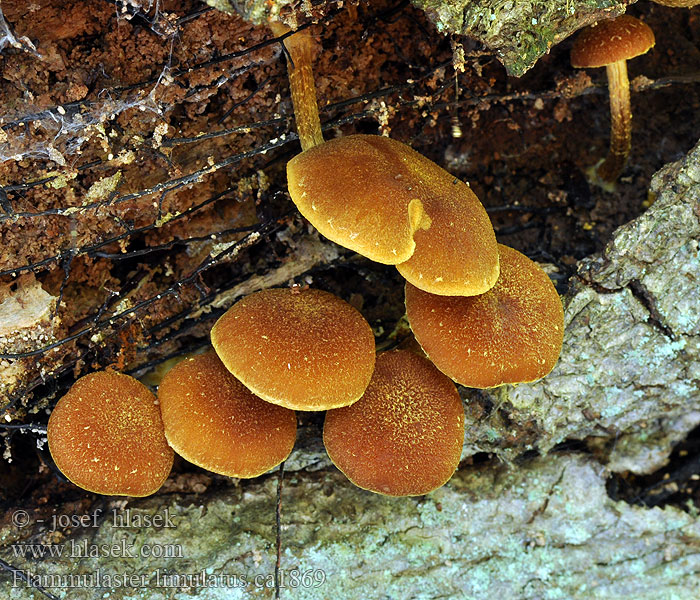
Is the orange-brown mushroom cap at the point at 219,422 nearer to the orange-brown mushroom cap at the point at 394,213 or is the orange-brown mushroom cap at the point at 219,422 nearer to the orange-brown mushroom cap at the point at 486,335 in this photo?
the orange-brown mushroom cap at the point at 486,335

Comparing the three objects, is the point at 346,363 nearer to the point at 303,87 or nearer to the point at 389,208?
the point at 389,208

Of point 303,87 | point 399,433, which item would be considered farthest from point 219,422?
point 303,87

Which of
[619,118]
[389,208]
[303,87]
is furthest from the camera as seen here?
[619,118]

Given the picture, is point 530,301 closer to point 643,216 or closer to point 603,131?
point 643,216

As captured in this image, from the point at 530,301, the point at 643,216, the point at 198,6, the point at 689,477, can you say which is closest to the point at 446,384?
the point at 530,301

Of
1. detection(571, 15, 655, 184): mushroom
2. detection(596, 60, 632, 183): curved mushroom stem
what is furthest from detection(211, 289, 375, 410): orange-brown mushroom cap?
detection(596, 60, 632, 183): curved mushroom stem
